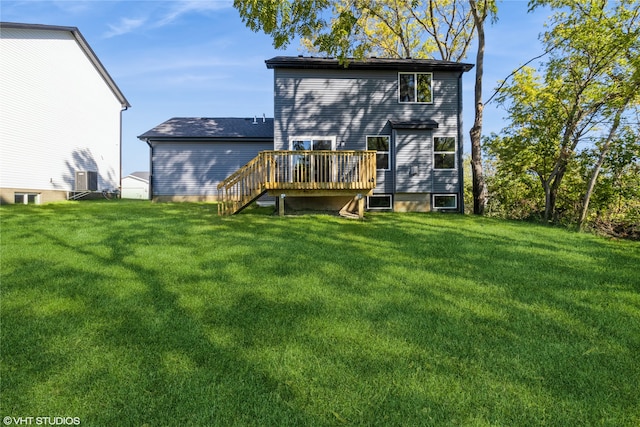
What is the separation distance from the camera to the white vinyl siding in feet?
48.9

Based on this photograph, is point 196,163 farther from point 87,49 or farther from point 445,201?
point 445,201

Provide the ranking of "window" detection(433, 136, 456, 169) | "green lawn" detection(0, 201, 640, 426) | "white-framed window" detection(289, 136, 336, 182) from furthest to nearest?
"window" detection(433, 136, 456, 169) < "white-framed window" detection(289, 136, 336, 182) < "green lawn" detection(0, 201, 640, 426)

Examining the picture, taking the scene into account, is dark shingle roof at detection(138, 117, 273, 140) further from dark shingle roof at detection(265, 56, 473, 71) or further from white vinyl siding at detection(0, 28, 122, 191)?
dark shingle roof at detection(265, 56, 473, 71)

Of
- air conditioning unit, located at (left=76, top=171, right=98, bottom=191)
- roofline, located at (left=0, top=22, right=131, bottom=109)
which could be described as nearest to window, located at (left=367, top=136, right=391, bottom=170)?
air conditioning unit, located at (left=76, top=171, right=98, bottom=191)

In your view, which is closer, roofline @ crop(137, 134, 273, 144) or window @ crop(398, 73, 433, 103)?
window @ crop(398, 73, 433, 103)

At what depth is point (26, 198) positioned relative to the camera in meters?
15.4

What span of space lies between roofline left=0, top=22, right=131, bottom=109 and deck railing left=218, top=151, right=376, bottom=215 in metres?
12.1

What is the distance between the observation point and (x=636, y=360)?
10.9ft

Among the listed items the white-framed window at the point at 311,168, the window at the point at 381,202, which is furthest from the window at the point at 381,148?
the white-framed window at the point at 311,168

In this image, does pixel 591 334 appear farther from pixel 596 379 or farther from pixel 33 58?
pixel 33 58

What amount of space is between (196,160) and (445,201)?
496 inches

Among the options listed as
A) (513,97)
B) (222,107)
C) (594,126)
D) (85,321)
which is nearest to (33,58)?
(222,107)

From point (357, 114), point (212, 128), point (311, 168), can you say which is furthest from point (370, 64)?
point (212, 128)

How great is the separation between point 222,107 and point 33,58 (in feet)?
32.2
